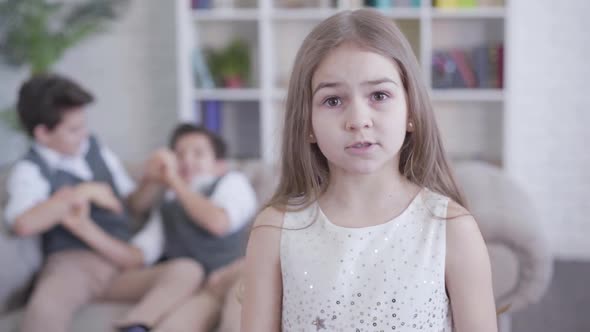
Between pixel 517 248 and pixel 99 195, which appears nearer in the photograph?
pixel 517 248

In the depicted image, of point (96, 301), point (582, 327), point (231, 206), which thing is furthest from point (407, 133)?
point (582, 327)

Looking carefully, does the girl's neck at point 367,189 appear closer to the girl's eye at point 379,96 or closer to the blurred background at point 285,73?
the girl's eye at point 379,96

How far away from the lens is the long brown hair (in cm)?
102

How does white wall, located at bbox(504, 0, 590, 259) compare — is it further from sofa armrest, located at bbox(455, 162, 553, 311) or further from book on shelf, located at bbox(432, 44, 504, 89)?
sofa armrest, located at bbox(455, 162, 553, 311)

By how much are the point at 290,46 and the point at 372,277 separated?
3144 millimetres

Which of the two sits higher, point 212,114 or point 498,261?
point 212,114

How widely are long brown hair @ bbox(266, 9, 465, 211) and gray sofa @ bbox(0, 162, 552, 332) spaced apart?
0.96 metres

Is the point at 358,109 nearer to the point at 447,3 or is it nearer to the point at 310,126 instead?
the point at 310,126

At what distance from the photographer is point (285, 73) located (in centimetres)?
407

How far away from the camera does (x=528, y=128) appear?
4.01 m

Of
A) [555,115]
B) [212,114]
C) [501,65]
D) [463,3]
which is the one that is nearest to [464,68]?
[501,65]

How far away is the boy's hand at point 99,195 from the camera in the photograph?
7.52 feet

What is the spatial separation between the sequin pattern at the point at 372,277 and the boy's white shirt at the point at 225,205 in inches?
51.2

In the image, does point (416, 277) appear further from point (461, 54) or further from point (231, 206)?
point (461, 54)
